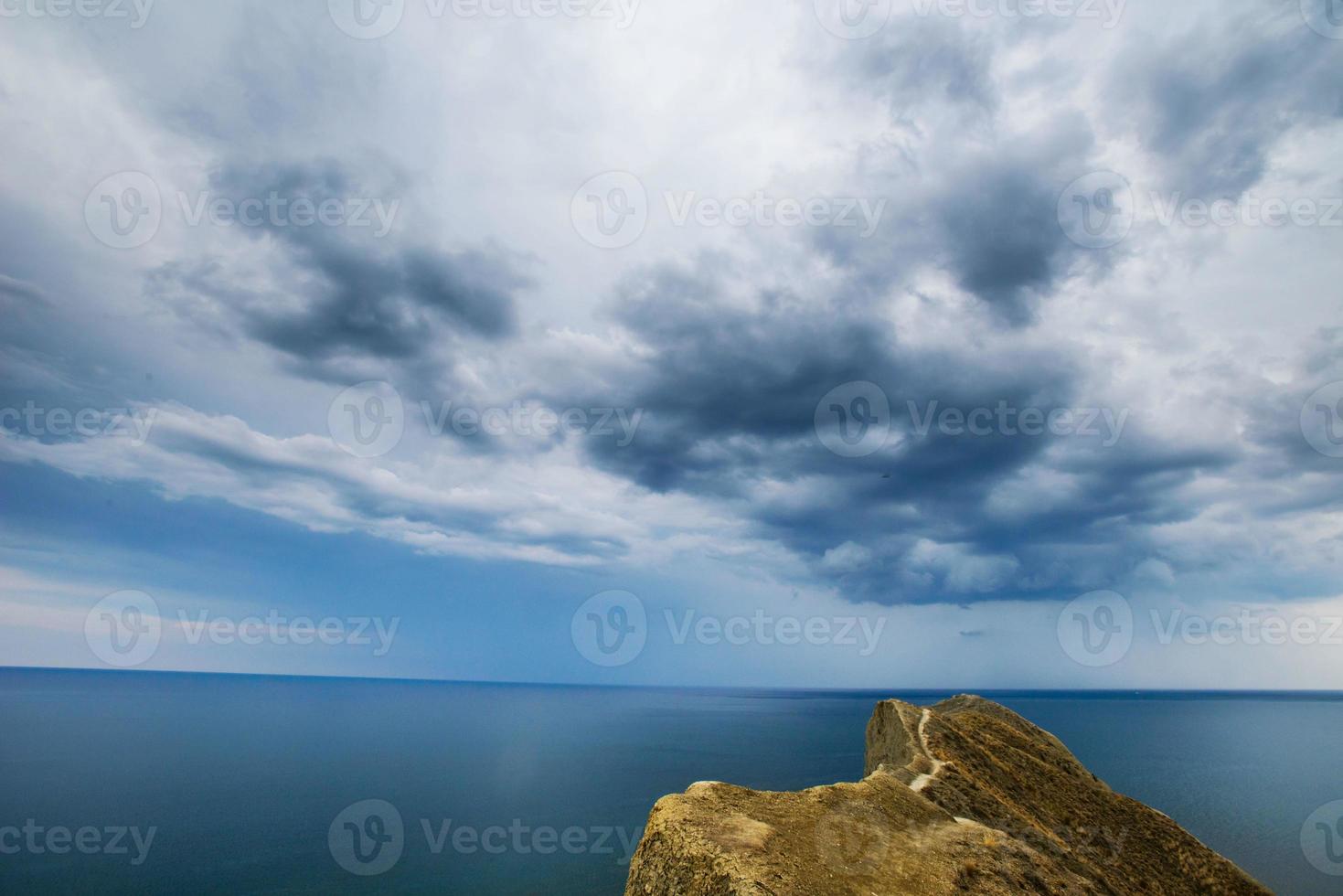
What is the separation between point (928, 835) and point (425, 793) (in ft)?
239

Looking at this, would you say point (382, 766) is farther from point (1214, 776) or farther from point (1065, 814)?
point (1214, 776)

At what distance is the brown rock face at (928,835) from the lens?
10.3m

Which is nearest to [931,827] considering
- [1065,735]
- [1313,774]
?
[1313,774]

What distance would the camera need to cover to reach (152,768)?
78.9 m
